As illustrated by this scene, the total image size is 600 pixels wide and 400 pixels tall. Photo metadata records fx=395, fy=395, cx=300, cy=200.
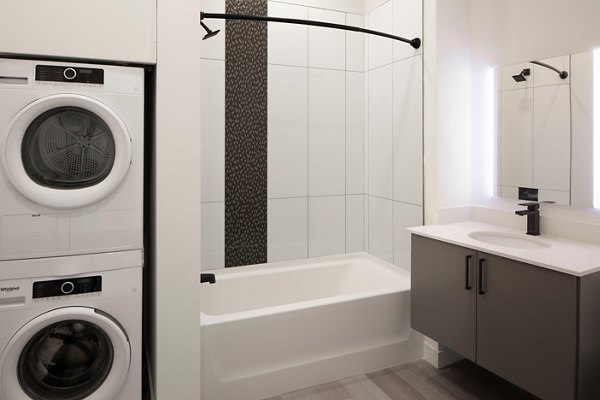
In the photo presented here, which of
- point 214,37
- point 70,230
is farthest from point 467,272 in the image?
point 214,37

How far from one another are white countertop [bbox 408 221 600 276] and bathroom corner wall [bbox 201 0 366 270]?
98 centimetres

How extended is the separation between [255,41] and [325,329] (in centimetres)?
197

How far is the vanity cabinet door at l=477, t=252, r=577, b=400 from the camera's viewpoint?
1.48 metres

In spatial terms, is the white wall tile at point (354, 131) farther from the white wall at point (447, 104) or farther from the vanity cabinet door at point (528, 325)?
the vanity cabinet door at point (528, 325)

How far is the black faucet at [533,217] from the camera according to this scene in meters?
2.02

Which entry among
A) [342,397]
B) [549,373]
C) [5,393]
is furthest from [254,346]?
[549,373]

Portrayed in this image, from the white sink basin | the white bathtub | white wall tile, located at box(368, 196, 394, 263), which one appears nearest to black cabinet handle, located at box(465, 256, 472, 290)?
the white sink basin

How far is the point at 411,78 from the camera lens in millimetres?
2611

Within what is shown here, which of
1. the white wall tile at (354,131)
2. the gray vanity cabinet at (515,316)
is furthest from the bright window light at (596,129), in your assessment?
the white wall tile at (354,131)

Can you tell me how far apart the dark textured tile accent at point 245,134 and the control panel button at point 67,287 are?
3.99 feet

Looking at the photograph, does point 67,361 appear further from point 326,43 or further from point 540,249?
point 326,43

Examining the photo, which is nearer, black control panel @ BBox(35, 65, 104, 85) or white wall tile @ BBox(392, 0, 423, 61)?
black control panel @ BBox(35, 65, 104, 85)

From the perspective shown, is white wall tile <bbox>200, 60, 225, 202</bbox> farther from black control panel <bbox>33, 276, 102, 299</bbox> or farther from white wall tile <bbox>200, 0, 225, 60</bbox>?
black control panel <bbox>33, 276, 102, 299</bbox>

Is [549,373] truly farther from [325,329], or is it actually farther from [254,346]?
[254,346]
